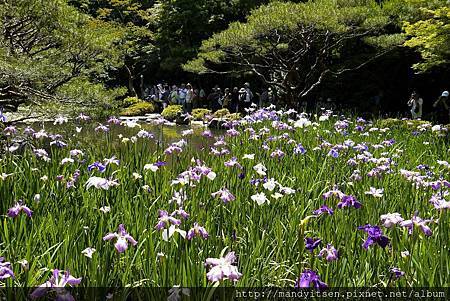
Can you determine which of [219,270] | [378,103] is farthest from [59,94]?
[378,103]

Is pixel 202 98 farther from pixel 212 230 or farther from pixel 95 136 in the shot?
pixel 212 230

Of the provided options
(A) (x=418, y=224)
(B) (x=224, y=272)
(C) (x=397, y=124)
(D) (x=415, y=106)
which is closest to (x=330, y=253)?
(A) (x=418, y=224)

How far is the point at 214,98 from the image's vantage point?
57.3 ft

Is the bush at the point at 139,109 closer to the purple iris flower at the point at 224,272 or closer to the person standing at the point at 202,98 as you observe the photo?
the person standing at the point at 202,98

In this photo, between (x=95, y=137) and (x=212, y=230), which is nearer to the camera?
(x=212, y=230)

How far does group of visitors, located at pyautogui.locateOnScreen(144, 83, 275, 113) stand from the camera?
15.8 m

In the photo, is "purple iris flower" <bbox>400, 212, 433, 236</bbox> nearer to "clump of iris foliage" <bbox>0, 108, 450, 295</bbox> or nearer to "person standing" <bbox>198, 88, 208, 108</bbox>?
"clump of iris foliage" <bbox>0, 108, 450, 295</bbox>

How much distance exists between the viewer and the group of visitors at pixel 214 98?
1579cm

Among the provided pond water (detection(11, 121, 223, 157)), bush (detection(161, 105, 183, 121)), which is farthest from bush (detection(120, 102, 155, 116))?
pond water (detection(11, 121, 223, 157))

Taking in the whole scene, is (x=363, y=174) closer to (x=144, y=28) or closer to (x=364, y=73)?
(x=364, y=73)

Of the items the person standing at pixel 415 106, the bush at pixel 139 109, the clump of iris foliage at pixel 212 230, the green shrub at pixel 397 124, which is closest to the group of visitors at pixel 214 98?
the bush at pixel 139 109

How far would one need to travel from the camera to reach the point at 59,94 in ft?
19.1

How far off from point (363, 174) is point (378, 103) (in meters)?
12.9

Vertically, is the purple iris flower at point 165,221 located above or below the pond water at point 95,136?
above
